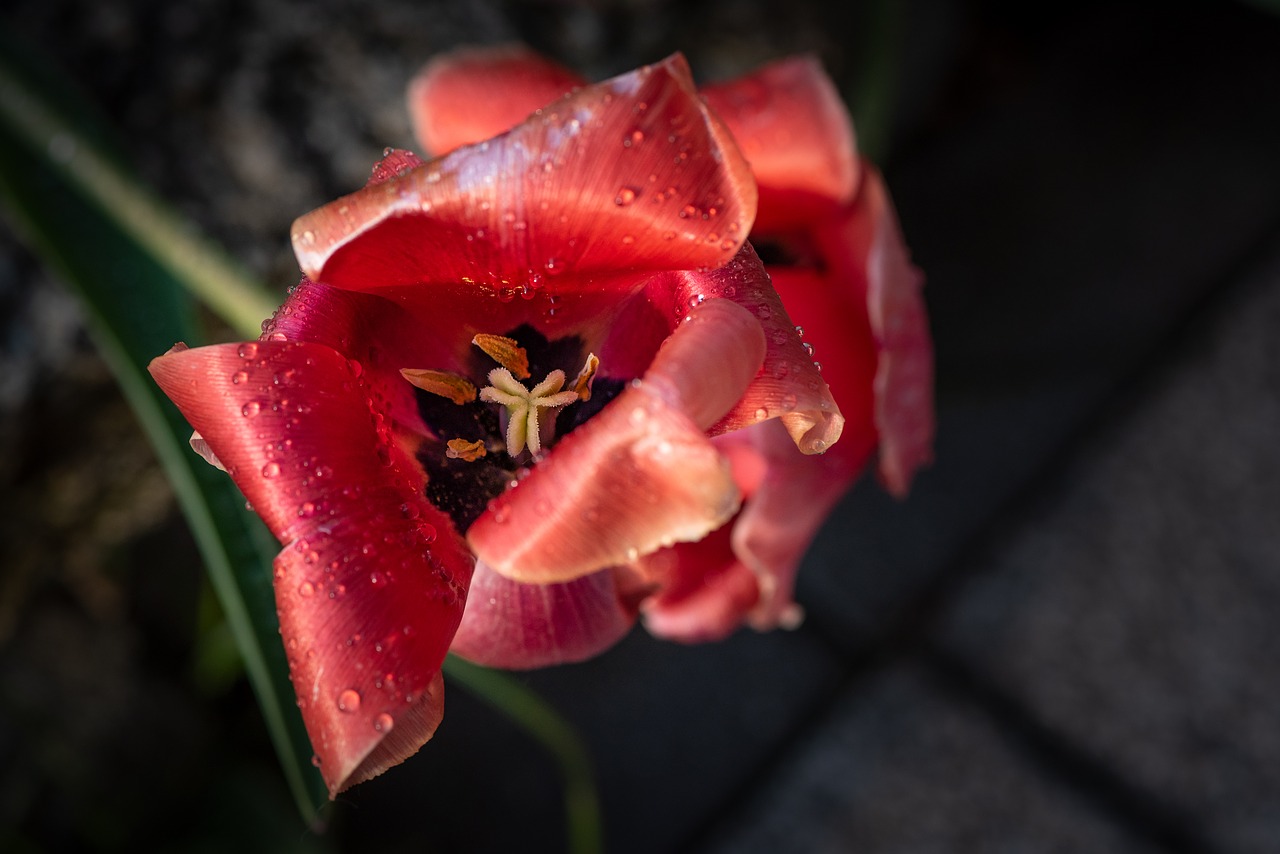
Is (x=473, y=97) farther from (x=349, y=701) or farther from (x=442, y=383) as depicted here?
(x=349, y=701)

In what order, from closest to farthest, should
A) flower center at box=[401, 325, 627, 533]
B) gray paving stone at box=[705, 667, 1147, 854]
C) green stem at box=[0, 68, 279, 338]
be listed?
1. flower center at box=[401, 325, 627, 533]
2. green stem at box=[0, 68, 279, 338]
3. gray paving stone at box=[705, 667, 1147, 854]

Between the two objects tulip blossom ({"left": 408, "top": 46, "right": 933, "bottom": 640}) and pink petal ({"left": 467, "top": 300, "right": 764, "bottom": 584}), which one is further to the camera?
tulip blossom ({"left": 408, "top": 46, "right": 933, "bottom": 640})

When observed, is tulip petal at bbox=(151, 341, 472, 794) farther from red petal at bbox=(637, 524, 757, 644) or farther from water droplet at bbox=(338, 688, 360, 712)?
red petal at bbox=(637, 524, 757, 644)

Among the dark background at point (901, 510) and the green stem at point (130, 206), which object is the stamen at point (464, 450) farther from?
the dark background at point (901, 510)

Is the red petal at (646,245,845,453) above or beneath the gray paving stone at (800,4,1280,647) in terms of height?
above

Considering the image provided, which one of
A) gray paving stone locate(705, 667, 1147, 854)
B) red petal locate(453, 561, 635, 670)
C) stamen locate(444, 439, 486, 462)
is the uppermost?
stamen locate(444, 439, 486, 462)

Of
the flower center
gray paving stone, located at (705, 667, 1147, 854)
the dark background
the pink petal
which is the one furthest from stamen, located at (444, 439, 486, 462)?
gray paving stone, located at (705, 667, 1147, 854)

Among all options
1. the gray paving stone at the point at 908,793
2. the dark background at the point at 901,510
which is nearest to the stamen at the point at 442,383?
the dark background at the point at 901,510
